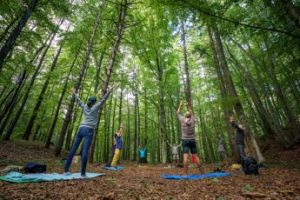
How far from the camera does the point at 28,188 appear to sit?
328 cm

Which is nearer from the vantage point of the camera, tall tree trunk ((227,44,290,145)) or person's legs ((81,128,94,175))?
person's legs ((81,128,94,175))

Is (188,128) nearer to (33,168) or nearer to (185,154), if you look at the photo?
(185,154)

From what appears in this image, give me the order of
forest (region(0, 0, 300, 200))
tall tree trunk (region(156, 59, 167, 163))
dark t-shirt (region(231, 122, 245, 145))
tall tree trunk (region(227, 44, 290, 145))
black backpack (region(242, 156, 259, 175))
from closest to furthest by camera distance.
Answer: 1. forest (region(0, 0, 300, 200))
2. black backpack (region(242, 156, 259, 175))
3. dark t-shirt (region(231, 122, 245, 145))
4. tall tree trunk (region(227, 44, 290, 145))
5. tall tree trunk (region(156, 59, 167, 163))

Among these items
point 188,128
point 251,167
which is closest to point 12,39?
point 188,128

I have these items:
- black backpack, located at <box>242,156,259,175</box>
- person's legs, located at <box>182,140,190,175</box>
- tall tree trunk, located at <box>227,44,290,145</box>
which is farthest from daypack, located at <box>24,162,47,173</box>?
tall tree trunk, located at <box>227,44,290,145</box>

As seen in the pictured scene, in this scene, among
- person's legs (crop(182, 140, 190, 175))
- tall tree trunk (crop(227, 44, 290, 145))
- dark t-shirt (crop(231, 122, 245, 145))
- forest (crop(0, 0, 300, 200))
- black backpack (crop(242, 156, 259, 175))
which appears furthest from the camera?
tall tree trunk (crop(227, 44, 290, 145))

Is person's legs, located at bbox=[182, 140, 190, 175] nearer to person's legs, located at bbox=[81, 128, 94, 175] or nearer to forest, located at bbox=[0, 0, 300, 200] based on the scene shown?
forest, located at bbox=[0, 0, 300, 200]

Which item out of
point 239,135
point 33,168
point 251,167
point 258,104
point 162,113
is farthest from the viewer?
point 162,113

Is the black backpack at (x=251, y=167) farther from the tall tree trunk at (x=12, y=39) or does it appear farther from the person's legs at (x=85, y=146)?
the tall tree trunk at (x=12, y=39)

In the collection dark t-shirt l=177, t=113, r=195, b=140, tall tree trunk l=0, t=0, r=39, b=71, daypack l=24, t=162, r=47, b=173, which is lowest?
daypack l=24, t=162, r=47, b=173

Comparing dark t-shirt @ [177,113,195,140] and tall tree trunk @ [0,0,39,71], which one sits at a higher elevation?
tall tree trunk @ [0,0,39,71]

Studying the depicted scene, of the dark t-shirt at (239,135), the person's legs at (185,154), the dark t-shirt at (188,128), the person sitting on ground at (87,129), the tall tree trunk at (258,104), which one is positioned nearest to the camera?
the person sitting on ground at (87,129)

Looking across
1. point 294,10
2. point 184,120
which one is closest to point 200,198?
point 184,120

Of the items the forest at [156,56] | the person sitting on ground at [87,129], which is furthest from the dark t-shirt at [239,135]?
the person sitting on ground at [87,129]
